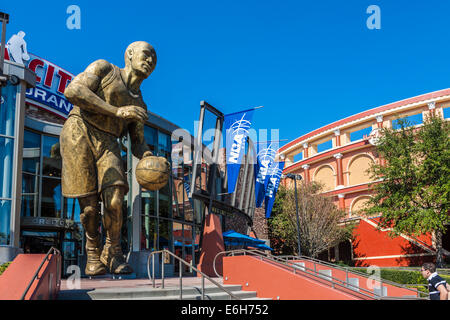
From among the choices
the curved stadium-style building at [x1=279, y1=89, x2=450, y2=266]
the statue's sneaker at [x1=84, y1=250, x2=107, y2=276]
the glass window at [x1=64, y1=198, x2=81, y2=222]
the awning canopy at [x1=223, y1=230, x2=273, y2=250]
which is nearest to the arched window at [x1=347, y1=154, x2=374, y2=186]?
the curved stadium-style building at [x1=279, y1=89, x2=450, y2=266]

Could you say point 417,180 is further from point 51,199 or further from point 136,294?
point 136,294

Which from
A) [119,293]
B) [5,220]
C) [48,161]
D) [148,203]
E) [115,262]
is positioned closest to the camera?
[119,293]

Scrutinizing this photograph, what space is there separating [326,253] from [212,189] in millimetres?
30903

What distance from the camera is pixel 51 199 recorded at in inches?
758

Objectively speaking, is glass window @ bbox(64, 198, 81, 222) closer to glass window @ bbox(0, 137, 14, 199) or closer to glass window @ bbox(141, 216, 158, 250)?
glass window @ bbox(141, 216, 158, 250)

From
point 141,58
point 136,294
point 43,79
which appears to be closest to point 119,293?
point 136,294

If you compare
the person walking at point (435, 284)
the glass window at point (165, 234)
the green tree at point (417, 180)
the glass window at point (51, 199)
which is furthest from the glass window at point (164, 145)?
the green tree at point (417, 180)

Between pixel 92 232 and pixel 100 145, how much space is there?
149 cm

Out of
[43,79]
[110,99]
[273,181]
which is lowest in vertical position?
[110,99]

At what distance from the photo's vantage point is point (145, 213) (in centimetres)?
2012

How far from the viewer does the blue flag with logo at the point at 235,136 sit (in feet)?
71.6

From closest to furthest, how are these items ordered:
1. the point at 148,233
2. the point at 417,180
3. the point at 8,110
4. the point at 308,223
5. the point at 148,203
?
the point at 8,110 < the point at 148,233 < the point at 148,203 < the point at 417,180 < the point at 308,223

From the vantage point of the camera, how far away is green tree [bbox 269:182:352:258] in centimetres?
4034
